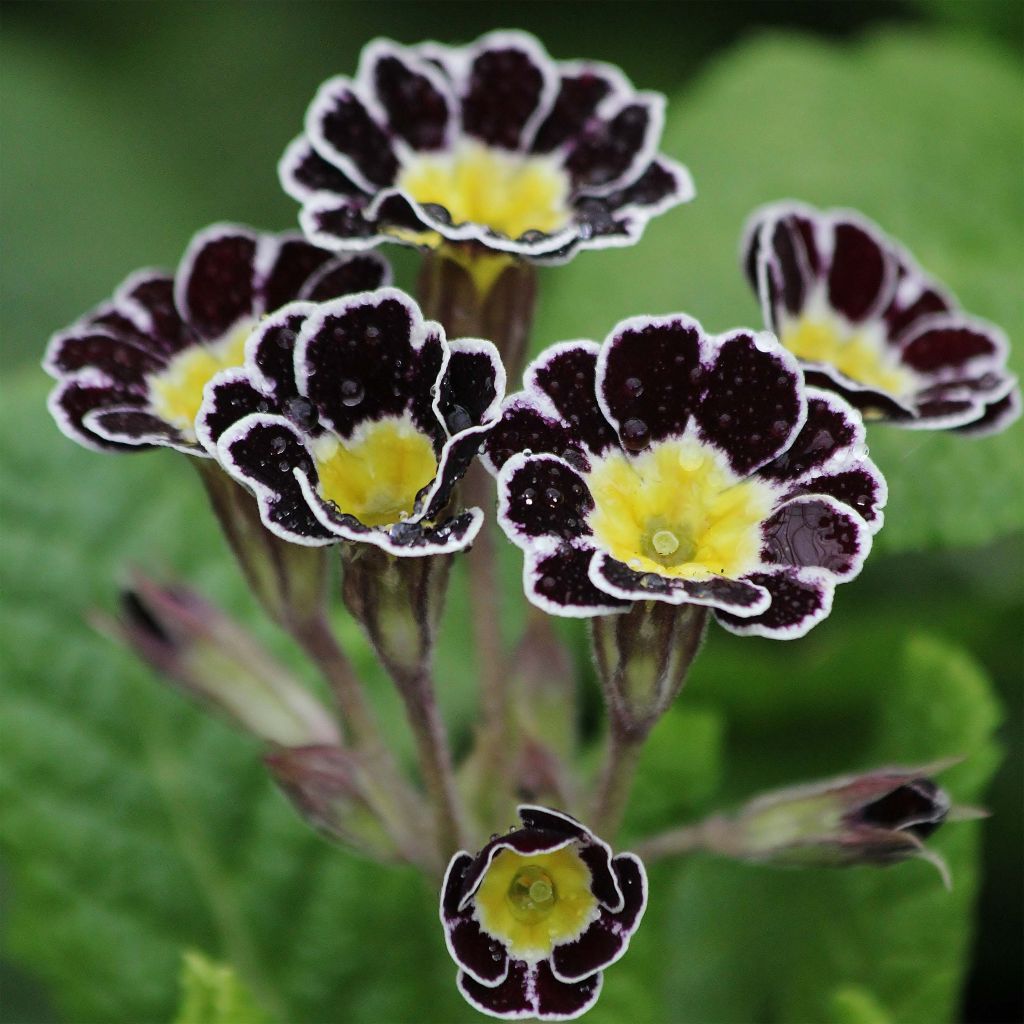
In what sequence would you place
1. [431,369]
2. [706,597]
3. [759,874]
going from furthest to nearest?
1. [759,874]
2. [431,369]
3. [706,597]

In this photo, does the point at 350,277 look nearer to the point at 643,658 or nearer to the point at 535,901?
the point at 643,658

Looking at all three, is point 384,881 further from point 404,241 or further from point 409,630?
point 404,241

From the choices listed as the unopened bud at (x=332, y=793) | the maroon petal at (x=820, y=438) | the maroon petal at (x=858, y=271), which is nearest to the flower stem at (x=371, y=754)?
the unopened bud at (x=332, y=793)

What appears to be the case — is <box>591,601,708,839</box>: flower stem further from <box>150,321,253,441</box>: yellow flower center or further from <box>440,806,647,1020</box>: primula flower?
<box>150,321,253,441</box>: yellow flower center

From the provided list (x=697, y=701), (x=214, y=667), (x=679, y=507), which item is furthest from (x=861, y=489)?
(x=697, y=701)

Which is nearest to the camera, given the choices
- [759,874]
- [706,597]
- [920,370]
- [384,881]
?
[706,597]

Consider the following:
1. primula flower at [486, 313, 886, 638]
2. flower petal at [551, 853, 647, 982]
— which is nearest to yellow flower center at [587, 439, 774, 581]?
primula flower at [486, 313, 886, 638]

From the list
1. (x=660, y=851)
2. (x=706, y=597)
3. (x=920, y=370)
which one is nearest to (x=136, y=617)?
(x=660, y=851)
